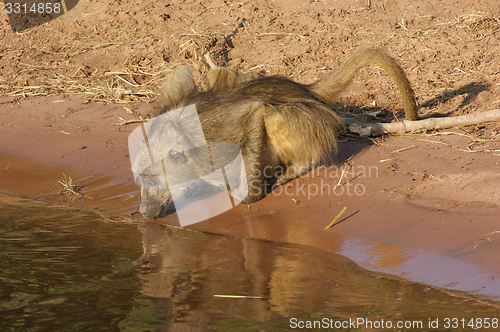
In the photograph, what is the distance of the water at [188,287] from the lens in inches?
109

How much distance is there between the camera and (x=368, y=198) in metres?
4.29

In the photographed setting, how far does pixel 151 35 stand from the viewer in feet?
28.0

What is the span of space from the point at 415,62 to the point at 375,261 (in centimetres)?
433

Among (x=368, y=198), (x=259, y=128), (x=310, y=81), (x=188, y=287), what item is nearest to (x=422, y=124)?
(x=368, y=198)

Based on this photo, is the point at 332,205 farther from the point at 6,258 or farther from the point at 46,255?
the point at 6,258

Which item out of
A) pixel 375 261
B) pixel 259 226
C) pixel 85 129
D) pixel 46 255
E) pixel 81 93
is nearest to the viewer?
pixel 375 261

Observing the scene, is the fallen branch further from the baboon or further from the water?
the water

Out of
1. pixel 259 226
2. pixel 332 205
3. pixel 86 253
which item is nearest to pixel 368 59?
pixel 332 205

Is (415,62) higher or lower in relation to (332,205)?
higher

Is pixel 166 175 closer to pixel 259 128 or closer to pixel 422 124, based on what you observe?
pixel 259 128

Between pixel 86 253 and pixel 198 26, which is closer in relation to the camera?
pixel 86 253

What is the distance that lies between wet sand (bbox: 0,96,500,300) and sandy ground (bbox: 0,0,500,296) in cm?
1

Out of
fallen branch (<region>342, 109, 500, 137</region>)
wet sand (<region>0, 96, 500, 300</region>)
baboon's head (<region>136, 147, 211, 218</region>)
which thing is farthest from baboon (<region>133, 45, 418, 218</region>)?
fallen branch (<region>342, 109, 500, 137</region>)

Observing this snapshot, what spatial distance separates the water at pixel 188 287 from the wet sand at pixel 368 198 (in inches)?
8.0
